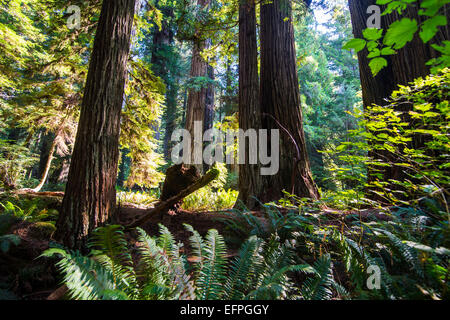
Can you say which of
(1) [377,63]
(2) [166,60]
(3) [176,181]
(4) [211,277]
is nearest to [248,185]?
(3) [176,181]

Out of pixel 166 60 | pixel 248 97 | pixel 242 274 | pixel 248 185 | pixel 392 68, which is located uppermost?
pixel 166 60

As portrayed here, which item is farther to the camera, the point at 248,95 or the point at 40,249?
the point at 248,95

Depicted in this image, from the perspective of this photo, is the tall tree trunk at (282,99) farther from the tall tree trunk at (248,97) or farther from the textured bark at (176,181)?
the textured bark at (176,181)

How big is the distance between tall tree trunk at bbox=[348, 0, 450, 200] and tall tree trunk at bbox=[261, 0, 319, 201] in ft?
3.81

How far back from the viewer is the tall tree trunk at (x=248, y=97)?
4.14 m

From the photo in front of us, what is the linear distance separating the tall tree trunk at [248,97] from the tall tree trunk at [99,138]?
2391 mm

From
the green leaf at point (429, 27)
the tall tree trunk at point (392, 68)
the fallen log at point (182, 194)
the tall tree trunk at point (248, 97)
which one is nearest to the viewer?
the green leaf at point (429, 27)

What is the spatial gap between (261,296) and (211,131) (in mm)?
7632

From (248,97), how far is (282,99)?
0.72 meters

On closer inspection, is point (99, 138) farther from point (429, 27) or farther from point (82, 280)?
point (429, 27)

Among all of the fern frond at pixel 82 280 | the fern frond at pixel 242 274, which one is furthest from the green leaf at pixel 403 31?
the fern frond at pixel 82 280

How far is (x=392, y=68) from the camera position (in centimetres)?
397

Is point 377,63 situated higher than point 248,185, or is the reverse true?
point 377,63
